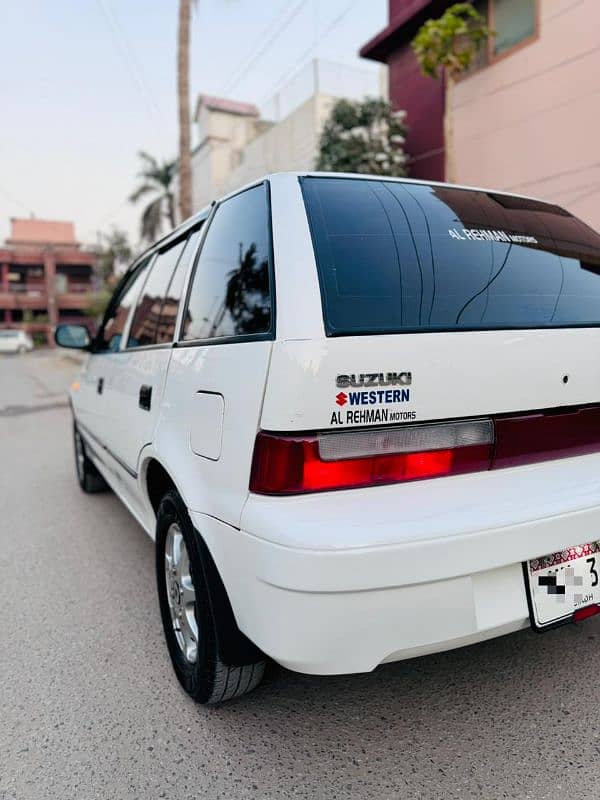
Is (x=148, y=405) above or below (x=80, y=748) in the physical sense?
above

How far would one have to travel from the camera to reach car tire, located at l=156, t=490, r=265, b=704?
6.22ft

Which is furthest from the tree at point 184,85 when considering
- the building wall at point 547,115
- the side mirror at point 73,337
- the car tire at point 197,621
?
the car tire at point 197,621

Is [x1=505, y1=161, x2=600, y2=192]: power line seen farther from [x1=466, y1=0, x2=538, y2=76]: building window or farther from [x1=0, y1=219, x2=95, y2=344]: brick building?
[x1=0, y1=219, x2=95, y2=344]: brick building

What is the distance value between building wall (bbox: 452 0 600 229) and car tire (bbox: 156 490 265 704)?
25.9 feet

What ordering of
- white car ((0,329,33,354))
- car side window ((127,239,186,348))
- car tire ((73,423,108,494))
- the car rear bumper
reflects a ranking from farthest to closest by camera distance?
white car ((0,329,33,354)), car tire ((73,423,108,494)), car side window ((127,239,186,348)), the car rear bumper

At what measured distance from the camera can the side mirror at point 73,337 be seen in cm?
433

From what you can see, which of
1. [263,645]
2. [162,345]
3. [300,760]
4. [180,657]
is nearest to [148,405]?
[162,345]

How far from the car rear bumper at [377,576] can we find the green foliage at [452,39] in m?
9.62

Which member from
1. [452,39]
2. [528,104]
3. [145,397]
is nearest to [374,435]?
[145,397]

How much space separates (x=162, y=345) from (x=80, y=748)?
58.4 inches

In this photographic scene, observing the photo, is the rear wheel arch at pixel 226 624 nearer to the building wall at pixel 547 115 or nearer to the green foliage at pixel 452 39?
the building wall at pixel 547 115

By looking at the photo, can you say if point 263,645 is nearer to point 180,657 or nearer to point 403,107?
point 180,657

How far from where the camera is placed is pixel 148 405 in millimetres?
2572

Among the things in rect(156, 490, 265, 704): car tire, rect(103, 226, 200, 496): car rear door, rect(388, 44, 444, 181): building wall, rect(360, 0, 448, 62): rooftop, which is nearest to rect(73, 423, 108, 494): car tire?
rect(103, 226, 200, 496): car rear door
